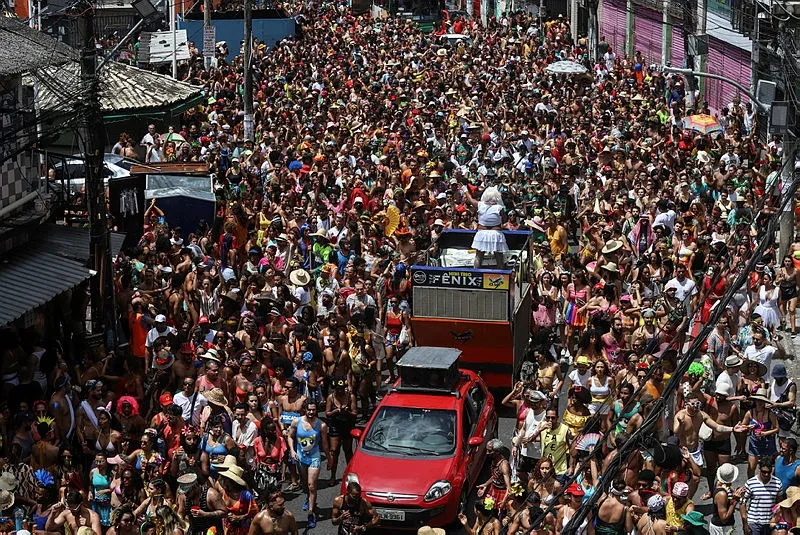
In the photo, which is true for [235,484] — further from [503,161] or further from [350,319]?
[503,161]

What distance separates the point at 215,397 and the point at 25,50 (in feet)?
19.5

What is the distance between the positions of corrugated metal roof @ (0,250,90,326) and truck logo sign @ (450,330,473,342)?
5.08m

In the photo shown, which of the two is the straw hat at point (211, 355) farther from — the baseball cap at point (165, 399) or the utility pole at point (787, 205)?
the utility pole at point (787, 205)

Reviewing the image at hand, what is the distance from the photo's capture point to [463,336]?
18.6 metres

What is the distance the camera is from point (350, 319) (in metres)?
19.2

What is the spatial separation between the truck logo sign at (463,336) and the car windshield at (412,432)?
10.2ft

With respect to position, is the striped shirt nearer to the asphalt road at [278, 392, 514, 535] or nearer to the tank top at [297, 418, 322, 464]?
the asphalt road at [278, 392, 514, 535]

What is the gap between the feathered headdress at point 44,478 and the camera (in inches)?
575

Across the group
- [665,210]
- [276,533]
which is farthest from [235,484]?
[665,210]

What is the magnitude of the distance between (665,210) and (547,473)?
10.4 meters

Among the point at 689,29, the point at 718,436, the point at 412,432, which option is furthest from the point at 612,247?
the point at 689,29

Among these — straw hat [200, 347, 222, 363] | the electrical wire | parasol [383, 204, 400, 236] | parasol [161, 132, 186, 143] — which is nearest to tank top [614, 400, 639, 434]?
the electrical wire

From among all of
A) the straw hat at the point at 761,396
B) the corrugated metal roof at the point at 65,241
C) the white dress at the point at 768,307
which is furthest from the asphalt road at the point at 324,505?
the white dress at the point at 768,307

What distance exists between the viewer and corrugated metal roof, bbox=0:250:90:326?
17266 millimetres
